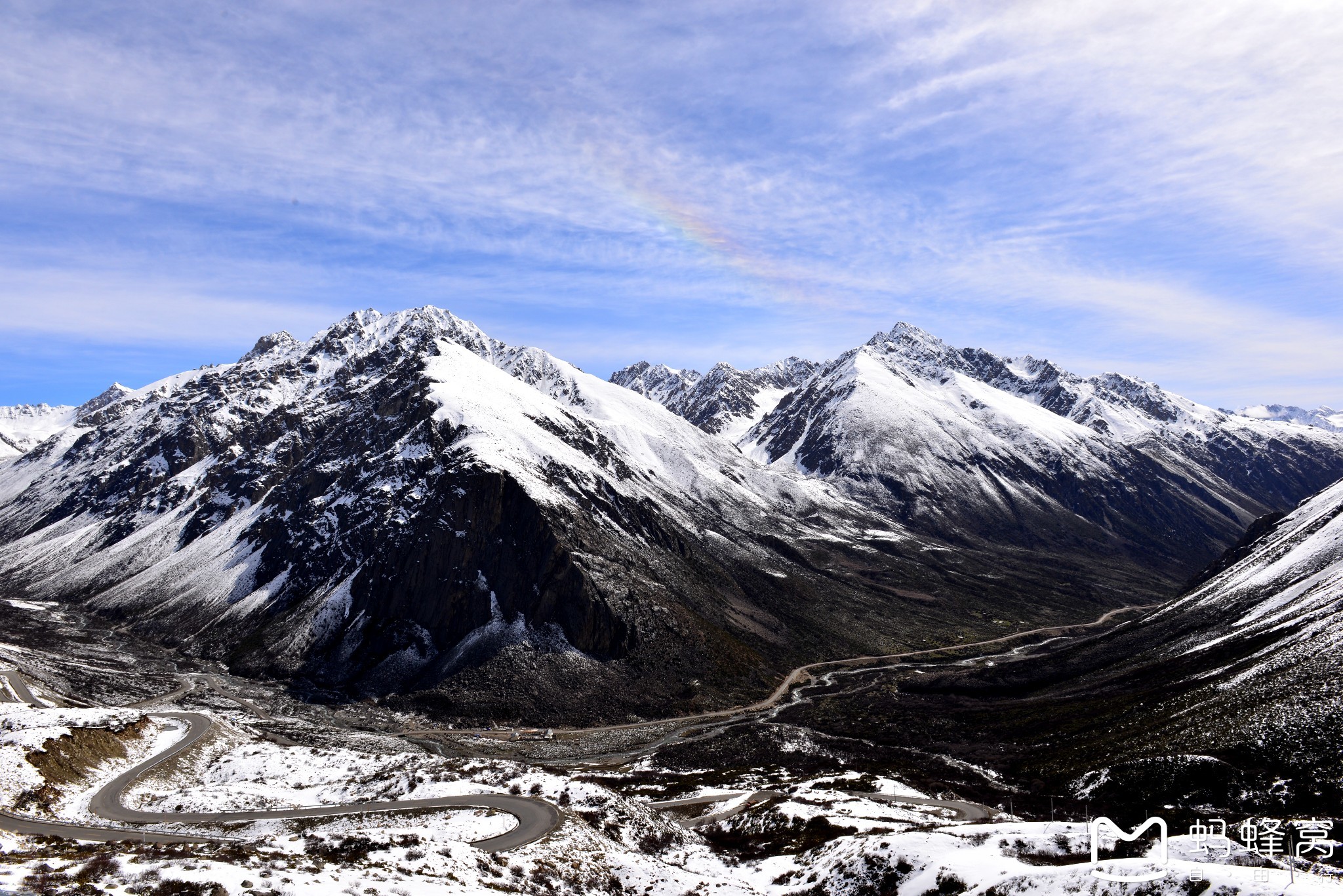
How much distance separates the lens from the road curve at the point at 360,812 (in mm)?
64938

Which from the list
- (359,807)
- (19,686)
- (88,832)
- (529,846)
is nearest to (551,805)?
(529,846)

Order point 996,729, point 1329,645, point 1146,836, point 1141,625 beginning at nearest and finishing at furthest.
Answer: point 1146,836 < point 1329,645 < point 996,729 < point 1141,625

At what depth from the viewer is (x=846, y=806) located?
3302 inches

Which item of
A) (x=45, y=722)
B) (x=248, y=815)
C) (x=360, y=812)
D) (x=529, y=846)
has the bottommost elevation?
(x=360, y=812)

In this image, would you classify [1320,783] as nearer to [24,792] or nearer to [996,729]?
[996,729]

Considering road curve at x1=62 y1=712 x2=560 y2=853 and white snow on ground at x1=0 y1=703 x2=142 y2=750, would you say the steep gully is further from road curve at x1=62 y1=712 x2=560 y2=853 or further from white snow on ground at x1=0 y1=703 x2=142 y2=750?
white snow on ground at x1=0 y1=703 x2=142 y2=750

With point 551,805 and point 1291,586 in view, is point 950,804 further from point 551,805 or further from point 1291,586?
point 1291,586

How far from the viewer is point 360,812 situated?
75.2 m

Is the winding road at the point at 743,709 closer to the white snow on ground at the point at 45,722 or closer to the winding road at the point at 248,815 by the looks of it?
the white snow on ground at the point at 45,722

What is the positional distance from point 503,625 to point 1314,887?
155 m

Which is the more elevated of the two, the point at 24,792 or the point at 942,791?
the point at 24,792

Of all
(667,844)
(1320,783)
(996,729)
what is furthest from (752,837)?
(996,729)

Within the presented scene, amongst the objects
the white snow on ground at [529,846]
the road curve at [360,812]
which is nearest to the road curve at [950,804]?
the white snow on ground at [529,846]

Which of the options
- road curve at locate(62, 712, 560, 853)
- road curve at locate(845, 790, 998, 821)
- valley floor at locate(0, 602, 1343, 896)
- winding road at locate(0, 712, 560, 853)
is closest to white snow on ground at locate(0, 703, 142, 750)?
valley floor at locate(0, 602, 1343, 896)
